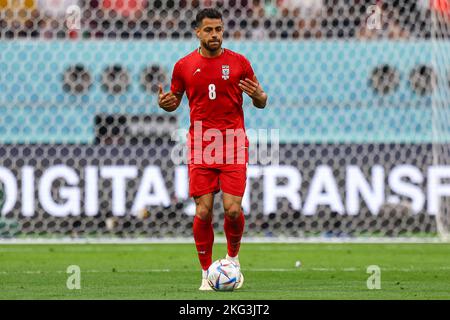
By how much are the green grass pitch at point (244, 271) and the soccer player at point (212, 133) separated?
57 centimetres

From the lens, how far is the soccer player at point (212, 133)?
29.5ft

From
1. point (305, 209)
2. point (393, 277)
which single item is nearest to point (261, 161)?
point (305, 209)

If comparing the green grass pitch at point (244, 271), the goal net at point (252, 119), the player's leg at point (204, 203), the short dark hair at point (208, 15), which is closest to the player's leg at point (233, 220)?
the player's leg at point (204, 203)

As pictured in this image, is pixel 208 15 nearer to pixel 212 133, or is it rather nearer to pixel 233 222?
pixel 212 133

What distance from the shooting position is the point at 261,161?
14.6 metres

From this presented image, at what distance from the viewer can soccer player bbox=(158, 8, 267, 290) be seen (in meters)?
8.98

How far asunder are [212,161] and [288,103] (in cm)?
659

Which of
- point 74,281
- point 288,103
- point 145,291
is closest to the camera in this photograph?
point 145,291

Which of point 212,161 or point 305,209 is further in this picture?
point 305,209

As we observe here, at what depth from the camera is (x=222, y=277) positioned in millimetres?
8625

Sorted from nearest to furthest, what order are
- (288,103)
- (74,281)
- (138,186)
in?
(74,281), (138,186), (288,103)

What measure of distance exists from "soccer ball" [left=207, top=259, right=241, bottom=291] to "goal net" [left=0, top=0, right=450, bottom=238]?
5.85 meters

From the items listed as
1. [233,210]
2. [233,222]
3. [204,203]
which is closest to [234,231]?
[233,222]

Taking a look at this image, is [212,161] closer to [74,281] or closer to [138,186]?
[74,281]
